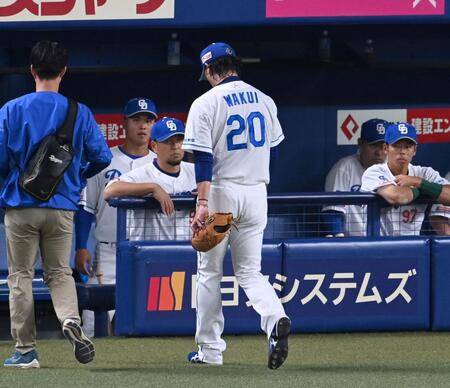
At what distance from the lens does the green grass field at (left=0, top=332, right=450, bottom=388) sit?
539 cm

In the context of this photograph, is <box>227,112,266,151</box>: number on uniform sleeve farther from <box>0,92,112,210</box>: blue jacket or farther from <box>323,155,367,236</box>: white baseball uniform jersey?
<box>323,155,367,236</box>: white baseball uniform jersey

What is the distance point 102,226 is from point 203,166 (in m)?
1.96

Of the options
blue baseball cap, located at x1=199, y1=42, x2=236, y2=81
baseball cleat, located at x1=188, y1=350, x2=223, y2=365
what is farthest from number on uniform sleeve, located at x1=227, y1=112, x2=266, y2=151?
baseball cleat, located at x1=188, y1=350, x2=223, y2=365

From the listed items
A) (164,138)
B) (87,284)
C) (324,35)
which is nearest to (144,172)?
(164,138)

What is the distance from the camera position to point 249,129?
5914 mm

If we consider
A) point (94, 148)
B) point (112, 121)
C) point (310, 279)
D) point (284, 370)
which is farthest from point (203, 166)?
point (112, 121)

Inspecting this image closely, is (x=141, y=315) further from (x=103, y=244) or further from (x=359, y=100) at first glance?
(x=359, y=100)

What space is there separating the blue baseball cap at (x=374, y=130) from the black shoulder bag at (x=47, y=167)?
9.22ft

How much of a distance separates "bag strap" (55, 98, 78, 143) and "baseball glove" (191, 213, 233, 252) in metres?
0.69

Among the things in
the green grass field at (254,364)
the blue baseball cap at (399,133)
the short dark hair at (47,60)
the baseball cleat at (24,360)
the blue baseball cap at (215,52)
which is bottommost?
the green grass field at (254,364)

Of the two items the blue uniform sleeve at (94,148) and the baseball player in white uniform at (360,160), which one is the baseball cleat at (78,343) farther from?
the baseball player in white uniform at (360,160)

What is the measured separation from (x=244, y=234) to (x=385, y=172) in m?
1.58

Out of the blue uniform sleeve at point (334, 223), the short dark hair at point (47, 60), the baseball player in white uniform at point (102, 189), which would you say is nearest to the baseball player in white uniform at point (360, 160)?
the blue uniform sleeve at point (334, 223)

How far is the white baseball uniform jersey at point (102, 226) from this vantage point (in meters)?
7.56
